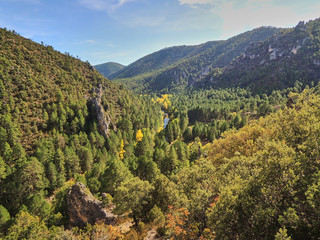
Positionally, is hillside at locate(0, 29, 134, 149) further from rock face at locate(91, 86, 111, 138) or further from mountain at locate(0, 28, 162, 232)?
rock face at locate(91, 86, 111, 138)

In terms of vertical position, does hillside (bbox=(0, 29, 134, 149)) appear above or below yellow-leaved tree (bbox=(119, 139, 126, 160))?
above

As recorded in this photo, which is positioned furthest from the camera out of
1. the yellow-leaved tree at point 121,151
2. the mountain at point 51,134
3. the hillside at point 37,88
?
the yellow-leaved tree at point 121,151

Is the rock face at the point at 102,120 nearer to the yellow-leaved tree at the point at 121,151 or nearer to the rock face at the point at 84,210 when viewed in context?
the yellow-leaved tree at the point at 121,151

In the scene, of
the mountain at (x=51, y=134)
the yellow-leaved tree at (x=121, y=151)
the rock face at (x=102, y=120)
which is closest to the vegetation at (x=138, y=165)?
the mountain at (x=51, y=134)

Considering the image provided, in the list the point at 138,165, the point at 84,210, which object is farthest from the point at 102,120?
the point at 84,210

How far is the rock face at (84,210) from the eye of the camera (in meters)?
35.8

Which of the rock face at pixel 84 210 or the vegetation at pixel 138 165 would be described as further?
the rock face at pixel 84 210

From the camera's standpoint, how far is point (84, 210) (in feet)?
122

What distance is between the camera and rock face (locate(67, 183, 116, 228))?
3582 cm

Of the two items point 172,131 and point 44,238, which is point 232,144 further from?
point 172,131

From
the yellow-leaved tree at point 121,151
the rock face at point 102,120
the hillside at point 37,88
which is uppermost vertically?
the hillside at point 37,88

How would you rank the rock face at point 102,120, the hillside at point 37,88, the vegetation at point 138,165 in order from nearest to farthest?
1. the vegetation at point 138,165
2. the hillside at point 37,88
3. the rock face at point 102,120

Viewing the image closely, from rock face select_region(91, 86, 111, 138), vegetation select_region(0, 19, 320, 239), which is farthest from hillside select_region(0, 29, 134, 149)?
rock face select_region(91, 86, 111, 138)

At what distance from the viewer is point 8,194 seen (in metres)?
56.6
